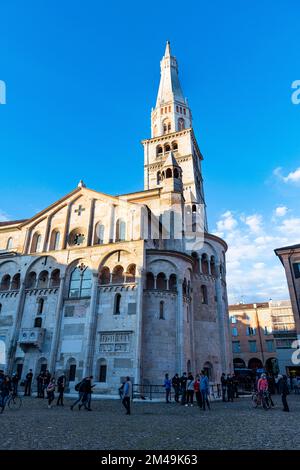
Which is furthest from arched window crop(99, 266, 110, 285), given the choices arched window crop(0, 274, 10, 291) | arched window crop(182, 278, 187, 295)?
arched window crop(0, 274, 10, 291)

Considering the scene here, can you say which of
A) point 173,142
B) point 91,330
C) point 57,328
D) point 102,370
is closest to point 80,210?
point 57,328

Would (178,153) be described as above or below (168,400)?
above

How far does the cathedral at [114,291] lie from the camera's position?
2455 cm

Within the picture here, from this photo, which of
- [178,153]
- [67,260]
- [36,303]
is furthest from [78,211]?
[178,153]

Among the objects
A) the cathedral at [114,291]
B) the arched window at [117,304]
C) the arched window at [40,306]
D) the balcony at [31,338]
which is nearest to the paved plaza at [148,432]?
the cathedral at [114,291]

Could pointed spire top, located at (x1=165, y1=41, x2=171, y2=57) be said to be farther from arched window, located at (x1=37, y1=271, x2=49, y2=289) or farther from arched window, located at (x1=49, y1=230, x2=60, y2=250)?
arched window, located at (x1=37, y1=271, x2=49, y2=289)

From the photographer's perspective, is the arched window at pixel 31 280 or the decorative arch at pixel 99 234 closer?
the arched window at pixel 31 280

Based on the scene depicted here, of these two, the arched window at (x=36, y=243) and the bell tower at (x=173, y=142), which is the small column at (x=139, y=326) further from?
the bell tower at (x=173, y=142)

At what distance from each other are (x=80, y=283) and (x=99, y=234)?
17.5 feet

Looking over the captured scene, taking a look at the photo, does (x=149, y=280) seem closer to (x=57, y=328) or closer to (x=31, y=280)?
(x=57, y=328)

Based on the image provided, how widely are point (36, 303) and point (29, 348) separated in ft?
12.8

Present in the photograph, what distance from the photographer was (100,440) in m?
8.31

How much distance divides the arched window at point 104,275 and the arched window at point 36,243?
8.19 meters
